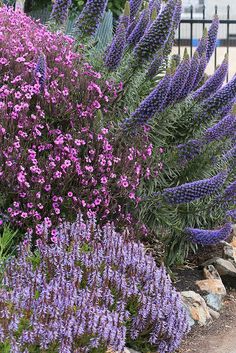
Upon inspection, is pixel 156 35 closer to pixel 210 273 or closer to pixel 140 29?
pixel 140 29

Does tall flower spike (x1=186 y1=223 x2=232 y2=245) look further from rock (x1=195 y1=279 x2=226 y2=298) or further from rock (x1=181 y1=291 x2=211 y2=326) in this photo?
rock (x1=181 y1=291 x2=211 y2=326)

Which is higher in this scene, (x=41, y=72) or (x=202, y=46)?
(x=202, y=46)

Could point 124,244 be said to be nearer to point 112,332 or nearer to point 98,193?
point 98,193

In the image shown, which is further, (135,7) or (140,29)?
(135,7)

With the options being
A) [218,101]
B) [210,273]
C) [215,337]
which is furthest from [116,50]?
[215,337]

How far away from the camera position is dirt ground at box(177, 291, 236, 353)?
4598 millimetres

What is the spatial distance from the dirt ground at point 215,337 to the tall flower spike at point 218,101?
4.80ft

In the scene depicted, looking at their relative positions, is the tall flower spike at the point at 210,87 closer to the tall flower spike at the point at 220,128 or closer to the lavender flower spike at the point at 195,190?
the tall flower spike at the point at 220,128

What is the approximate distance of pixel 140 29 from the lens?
19.2 feet

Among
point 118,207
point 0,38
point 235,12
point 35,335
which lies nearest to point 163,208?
point 118,207

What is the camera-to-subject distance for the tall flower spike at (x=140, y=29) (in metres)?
5.82

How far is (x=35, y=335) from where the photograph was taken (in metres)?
3.42

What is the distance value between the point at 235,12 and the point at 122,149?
2356cm

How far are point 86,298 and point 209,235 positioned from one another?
1878mm
